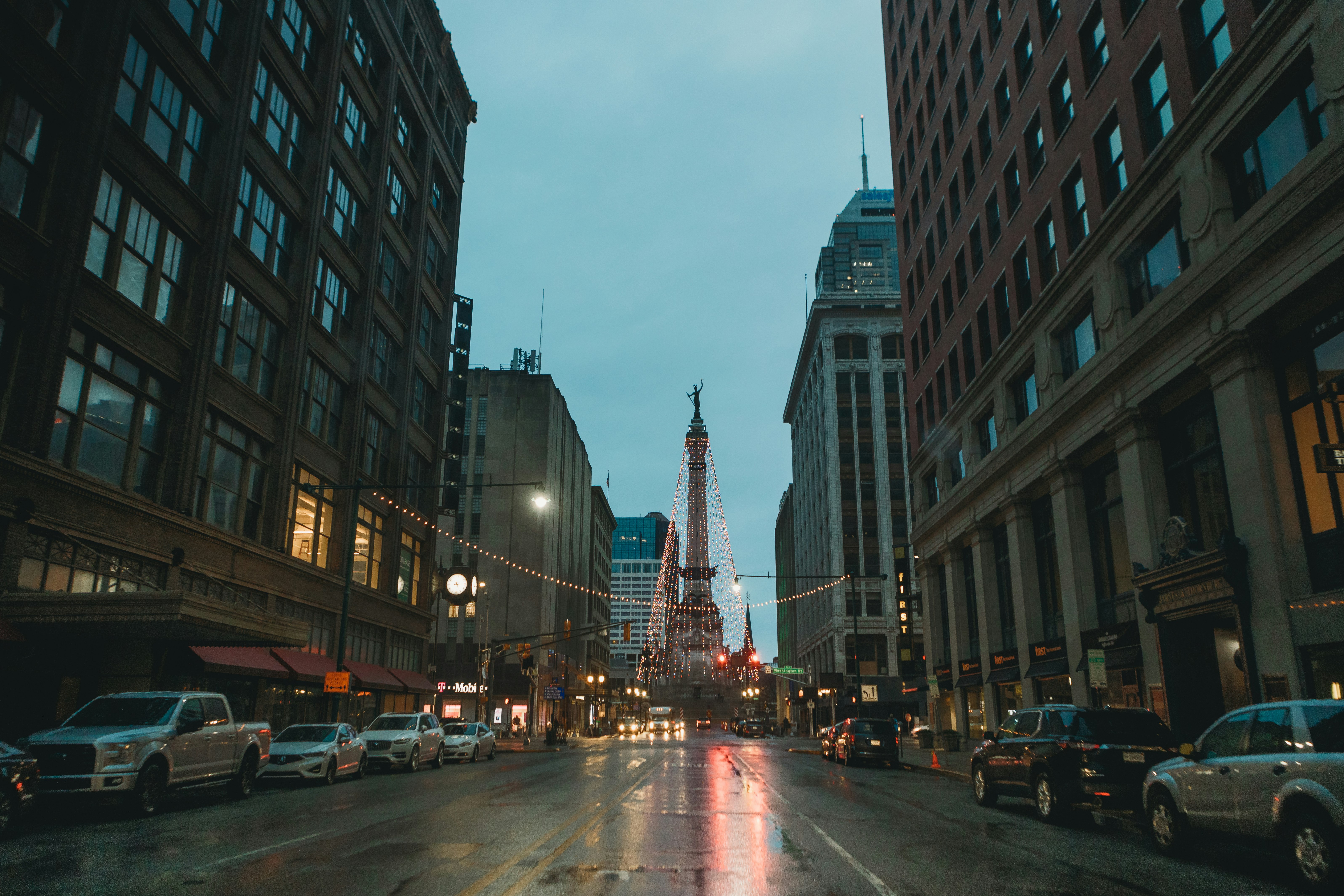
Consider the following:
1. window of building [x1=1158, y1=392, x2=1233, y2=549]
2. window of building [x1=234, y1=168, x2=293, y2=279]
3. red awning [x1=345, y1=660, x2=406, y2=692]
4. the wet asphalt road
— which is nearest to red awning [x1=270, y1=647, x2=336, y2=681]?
red awning [x1=345, y1=660, x2=406, y2=692]

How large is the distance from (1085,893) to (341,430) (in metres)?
34.1

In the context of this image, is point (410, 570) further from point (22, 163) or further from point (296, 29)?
point (22, 163)

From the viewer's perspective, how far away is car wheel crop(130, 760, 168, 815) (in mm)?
14055

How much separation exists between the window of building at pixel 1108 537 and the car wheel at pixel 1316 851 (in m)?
19.1

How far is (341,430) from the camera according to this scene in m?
37.5

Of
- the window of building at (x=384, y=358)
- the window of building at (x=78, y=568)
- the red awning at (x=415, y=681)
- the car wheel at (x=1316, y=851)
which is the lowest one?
the car wheel at (x=1316, y=851)

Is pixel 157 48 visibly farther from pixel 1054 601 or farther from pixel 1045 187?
pixel 1054 601

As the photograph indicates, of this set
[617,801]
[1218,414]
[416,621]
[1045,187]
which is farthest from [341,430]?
[1218,414]

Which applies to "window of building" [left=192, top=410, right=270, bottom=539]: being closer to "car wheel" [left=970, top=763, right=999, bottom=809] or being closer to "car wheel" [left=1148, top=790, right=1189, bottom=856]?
"car wheel" [left=970, top=763, right=999, bottom=809]

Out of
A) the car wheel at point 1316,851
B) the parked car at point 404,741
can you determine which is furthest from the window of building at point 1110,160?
the parked car at point 404,741

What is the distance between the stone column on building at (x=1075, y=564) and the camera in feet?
95.4

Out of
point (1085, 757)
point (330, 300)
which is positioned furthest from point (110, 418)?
point (1085, 757)

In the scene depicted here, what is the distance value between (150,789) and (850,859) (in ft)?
36.0

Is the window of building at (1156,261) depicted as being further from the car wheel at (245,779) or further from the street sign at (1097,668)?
the car wheel at (245,779)
